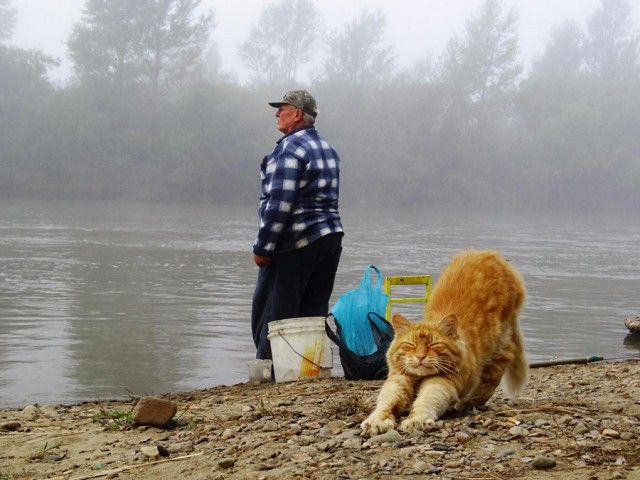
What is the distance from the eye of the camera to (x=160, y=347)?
9.01m

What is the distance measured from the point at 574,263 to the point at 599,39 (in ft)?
229

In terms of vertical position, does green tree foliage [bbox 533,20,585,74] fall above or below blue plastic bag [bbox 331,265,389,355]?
above

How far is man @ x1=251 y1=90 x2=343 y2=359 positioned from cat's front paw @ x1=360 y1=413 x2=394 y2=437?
2.51m

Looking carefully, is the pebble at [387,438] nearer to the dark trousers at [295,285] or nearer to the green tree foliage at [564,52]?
the dark trousers at [295,285]

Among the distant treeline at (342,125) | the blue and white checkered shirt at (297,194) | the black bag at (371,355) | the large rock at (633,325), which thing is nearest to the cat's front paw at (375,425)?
the black bag at (371,355)

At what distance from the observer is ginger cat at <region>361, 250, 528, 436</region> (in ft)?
14.6

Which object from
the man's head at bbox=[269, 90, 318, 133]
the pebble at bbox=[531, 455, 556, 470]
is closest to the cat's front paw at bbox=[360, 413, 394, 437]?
the pebble at bbox=[531, 455, 556, 470]

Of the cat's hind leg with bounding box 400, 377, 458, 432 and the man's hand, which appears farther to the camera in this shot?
the man's hand

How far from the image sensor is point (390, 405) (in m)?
4.42

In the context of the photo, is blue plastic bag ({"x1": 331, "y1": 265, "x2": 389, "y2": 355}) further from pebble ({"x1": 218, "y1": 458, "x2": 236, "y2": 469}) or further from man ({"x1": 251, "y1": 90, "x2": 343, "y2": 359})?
pebble ({"x1": 218, "y1": 458, "x2": 236, "y2": 469})

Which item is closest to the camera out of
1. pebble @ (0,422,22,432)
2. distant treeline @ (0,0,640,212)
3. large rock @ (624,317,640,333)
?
pebble @ (0,422,22,432)

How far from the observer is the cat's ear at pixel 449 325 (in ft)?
15.2

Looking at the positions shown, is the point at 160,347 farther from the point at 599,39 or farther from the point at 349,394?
the point at 599,39

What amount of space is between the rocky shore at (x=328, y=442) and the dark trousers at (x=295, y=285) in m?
1.08
